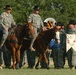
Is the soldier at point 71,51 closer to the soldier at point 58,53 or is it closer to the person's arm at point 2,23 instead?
the soldier at point 58,53

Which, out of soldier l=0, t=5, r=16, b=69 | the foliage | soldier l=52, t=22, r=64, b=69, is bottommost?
soldier l=52, t=22, r=64, b=69

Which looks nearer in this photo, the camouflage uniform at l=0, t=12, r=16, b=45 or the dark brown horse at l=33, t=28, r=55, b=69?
the camouflage uniform at l=0, t=12, r=16, b=45

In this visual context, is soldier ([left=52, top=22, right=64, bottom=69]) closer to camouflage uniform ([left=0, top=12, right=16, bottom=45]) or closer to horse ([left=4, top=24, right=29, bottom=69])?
horse ([left=4, top=24, right=29, bottom=69])

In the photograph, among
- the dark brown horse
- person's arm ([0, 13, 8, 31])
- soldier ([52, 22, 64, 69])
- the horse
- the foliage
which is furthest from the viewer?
the foliage

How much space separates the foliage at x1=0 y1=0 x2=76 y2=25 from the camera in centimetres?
5531

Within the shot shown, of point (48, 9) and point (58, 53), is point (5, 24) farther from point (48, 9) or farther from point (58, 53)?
point (48, 9)

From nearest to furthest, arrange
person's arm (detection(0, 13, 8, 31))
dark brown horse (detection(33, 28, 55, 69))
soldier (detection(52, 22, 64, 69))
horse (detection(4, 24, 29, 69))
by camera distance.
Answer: horse (detection(4, 24, 29, 69)) < person's arm (detection(0, 13, 8, 31)) < dark brown horse (detection(33, 28, 55, 69)) < soldier (detection(52, 22, 64, 69))

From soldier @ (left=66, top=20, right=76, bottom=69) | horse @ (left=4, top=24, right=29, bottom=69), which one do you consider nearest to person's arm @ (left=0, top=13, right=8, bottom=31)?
horse @ (left=4, top=24, right=29, bottom=69)

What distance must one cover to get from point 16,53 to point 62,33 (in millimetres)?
2340

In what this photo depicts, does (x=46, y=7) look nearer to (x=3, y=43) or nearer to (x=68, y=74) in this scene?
(x=3, y=43)

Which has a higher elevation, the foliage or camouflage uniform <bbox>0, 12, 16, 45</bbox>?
the foliage

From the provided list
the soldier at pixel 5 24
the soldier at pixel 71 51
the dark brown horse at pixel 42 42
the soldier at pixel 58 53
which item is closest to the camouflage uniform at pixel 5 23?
the soldier at pixel 5 24

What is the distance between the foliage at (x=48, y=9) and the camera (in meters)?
55.3

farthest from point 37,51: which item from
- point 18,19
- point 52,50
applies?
point 18,19
